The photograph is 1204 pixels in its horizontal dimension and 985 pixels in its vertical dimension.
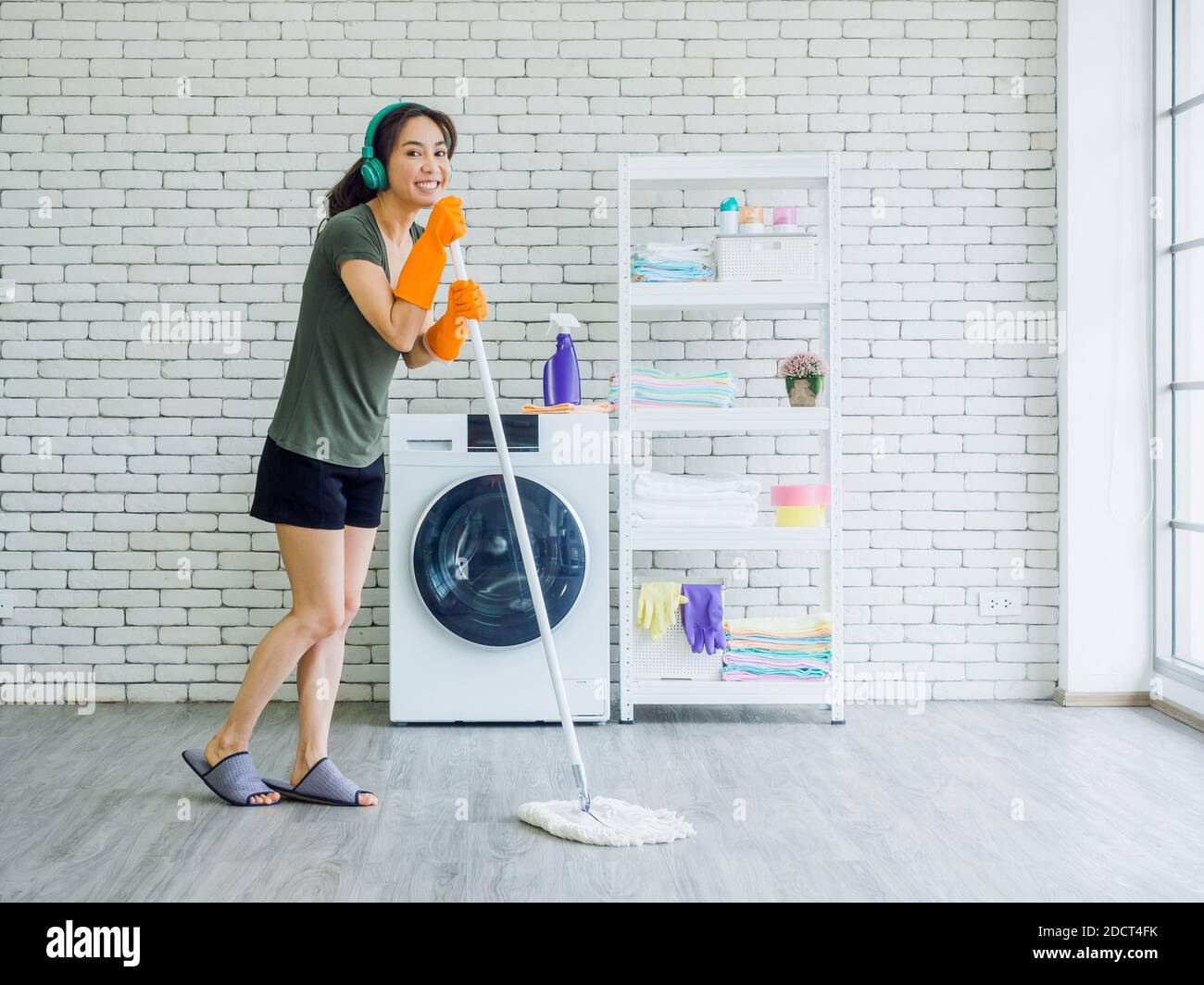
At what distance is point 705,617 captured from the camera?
336 centimetres

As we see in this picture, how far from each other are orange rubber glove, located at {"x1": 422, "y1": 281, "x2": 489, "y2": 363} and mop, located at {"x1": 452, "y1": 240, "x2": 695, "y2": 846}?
0.03m

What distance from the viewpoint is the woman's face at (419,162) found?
237cm

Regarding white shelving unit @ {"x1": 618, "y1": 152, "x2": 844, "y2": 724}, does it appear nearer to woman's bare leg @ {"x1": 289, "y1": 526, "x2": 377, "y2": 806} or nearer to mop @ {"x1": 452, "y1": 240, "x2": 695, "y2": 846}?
mop @ {"x1": 452, "y1": 240, "x2": 695, "y2": 846}

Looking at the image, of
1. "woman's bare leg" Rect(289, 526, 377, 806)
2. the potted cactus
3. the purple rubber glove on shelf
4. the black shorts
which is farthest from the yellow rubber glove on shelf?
the black shorts

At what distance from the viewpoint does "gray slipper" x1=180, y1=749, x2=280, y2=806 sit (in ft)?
8.20

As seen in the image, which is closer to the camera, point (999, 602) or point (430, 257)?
point (430, 257)

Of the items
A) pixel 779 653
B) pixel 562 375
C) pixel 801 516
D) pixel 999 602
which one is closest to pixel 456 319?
pixel 562 375

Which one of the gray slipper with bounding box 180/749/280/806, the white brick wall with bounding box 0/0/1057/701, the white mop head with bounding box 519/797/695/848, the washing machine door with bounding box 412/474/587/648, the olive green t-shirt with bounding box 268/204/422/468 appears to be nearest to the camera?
the white mop head with bounding box 519/797/695/848

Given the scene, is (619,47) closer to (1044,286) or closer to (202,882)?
(1044,286)

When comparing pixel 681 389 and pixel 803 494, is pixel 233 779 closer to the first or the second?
pixel 681 389

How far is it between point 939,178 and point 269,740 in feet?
9.55

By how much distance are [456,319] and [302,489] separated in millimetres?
511

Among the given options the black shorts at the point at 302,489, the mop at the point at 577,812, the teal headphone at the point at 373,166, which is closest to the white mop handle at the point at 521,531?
the mop at the point at 577,812
